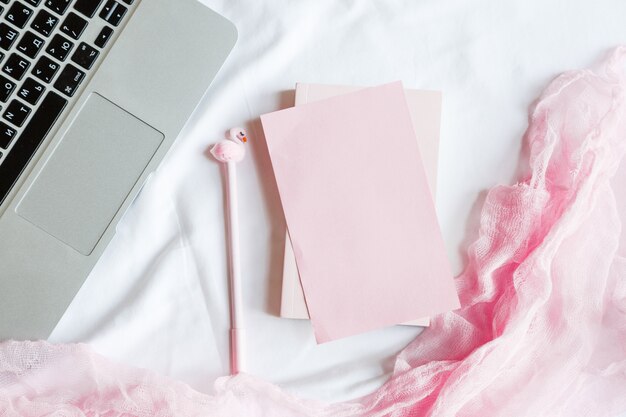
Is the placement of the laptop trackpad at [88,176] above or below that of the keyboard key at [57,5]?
below

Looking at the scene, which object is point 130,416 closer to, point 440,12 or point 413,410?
point 413,410

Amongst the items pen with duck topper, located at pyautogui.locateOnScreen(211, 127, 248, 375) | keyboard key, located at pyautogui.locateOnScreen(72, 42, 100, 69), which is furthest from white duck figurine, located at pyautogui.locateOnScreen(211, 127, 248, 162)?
keyboard key, located at pyautogui.locateOnScreen(72, 42, 100, 69)

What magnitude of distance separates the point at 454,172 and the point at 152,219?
0.26 m

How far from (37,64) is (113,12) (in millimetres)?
69

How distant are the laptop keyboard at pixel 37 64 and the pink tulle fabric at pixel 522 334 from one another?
0.16m

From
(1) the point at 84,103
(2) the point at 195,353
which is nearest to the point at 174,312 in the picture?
(2) the point at 195,353

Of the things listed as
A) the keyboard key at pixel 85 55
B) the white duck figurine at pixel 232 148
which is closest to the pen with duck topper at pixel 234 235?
the white duck figurine at pixel 232 148

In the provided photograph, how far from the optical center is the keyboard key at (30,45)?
47 cm

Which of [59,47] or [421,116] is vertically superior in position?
[421,116]

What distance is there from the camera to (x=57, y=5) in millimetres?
477

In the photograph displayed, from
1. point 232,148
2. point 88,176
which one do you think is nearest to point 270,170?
point 232,148

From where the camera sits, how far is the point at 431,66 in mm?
551

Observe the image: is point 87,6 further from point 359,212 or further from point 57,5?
point 359,212

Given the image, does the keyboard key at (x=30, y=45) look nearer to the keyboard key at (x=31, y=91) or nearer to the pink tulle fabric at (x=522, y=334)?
the keyboard key at (x=31, y=91)
